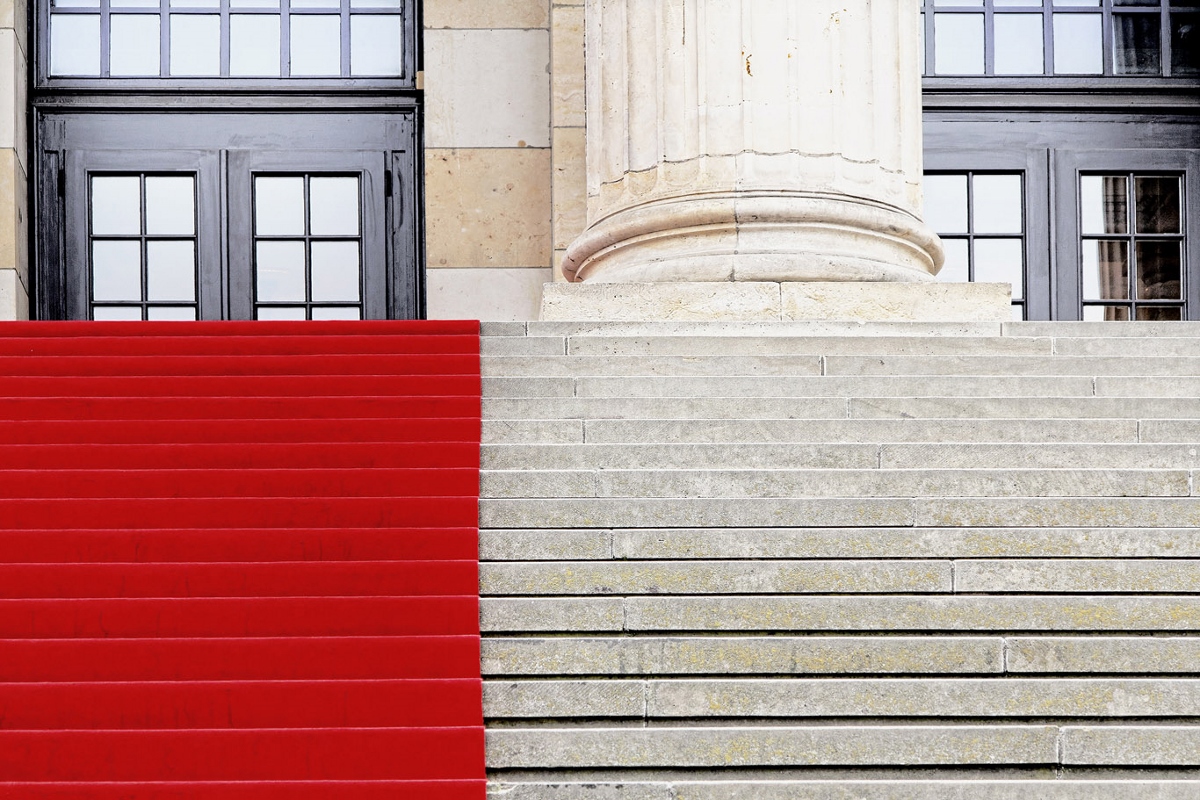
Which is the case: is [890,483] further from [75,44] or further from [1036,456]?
[75,44]

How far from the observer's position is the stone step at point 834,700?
4.63 meters

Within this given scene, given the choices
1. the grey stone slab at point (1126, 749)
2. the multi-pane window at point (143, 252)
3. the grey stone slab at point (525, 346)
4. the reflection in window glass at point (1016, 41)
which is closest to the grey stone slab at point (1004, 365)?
the grey stone slab at point (525, 346)

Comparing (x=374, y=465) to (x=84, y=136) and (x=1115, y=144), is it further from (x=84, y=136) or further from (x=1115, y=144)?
(x=1115, y=144)

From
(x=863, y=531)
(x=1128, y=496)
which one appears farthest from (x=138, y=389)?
(x=1128, y=496)

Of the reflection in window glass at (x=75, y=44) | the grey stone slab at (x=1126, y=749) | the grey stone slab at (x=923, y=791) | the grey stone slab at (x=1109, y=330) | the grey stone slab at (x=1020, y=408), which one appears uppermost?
the reflection in window glass at (x=75, y=44)

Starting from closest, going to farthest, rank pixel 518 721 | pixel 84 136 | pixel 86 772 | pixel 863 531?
pixel 86 772, pixel 518 721, pixel 863 531, pixel 84 136

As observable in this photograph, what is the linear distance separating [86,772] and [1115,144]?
10954 mm

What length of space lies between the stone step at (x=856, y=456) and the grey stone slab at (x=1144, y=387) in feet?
2.55

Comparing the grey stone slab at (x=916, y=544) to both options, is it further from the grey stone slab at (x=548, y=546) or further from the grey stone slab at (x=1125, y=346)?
the grey stone slab at (x=1125, y=346)

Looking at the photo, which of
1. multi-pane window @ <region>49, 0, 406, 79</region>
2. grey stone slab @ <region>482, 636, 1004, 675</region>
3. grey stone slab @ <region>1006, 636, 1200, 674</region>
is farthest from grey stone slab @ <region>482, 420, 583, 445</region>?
multi-pane window @ <region>49, 0, 406, 79</region>

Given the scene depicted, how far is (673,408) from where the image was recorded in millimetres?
6461

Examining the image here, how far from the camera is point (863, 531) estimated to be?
5.32m

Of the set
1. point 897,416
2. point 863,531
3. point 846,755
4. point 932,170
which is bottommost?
point 846,755

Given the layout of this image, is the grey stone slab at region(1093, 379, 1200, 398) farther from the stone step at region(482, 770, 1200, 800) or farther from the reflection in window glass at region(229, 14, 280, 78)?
the reflection in window glass at region(229, 14, 280, 78)
